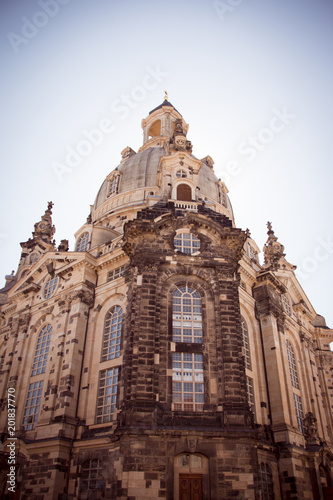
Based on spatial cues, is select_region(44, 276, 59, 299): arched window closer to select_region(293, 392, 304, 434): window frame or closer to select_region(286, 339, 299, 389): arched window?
select_region(286, 339, 299, 389): arched window

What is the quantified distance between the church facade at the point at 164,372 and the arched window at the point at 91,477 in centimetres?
7

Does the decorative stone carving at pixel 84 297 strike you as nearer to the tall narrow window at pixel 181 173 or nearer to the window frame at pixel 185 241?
the window frame at pixel 185 241

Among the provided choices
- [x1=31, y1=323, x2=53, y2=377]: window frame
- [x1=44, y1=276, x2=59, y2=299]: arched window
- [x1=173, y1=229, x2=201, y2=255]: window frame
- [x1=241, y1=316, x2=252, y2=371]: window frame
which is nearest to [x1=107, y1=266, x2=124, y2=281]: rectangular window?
[x1=173, y1=229, x2=201, y2=255]: window frame

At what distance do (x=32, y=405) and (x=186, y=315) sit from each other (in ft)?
46.4

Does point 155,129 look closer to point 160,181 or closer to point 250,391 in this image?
point 160,181

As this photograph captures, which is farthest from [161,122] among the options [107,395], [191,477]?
[191,477]

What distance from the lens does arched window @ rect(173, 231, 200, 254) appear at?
29.7m

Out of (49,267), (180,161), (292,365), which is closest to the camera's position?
(292,365)

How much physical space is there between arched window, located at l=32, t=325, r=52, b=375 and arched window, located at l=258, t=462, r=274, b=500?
1719cm

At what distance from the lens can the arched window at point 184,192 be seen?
114 feet

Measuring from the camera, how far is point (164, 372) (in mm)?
24812

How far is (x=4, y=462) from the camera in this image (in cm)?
2894

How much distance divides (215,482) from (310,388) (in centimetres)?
1760

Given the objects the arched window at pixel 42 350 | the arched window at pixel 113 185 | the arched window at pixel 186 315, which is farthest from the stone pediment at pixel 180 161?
the arched window at pixel 42 350
